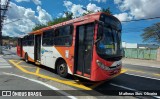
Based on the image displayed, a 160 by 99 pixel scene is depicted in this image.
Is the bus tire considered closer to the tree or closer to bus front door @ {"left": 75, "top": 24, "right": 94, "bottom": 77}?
bus front door @ {"left": 75, "top": 24, "right": 94, "bottom": 77}

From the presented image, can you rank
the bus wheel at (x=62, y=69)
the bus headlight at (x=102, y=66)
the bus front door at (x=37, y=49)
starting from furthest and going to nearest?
the bus front door at (x=37, y=49) < the bus wheel at (x=62, y=69) < the bus headlight at (x=102, y=66)

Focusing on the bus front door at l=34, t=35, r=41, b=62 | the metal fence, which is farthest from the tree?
the bus front door at l=34, t=35, r=41, b=62

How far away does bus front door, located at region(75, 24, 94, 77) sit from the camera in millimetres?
8875

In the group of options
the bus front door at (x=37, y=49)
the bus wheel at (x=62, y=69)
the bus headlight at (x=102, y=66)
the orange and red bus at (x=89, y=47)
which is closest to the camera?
the bus headlight at (x=102, y=66)

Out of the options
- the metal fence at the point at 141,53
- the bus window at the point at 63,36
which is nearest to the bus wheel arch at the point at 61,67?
the bus window at the point at 63,36

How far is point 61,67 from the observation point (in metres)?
11.3

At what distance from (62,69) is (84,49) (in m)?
2.58

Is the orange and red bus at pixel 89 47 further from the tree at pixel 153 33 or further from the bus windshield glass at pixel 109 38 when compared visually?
the tree at pixel 153 33

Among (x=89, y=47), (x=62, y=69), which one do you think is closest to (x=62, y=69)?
(x=62, y=69)

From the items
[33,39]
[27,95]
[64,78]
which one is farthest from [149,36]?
[27,95]

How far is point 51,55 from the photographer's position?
41.5 ft

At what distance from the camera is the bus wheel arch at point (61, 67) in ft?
35.9

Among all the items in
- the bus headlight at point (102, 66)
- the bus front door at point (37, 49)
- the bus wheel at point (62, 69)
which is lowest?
the bus wheel at point (62, 69)

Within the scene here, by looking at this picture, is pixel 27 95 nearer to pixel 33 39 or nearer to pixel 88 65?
pixel 88 65
